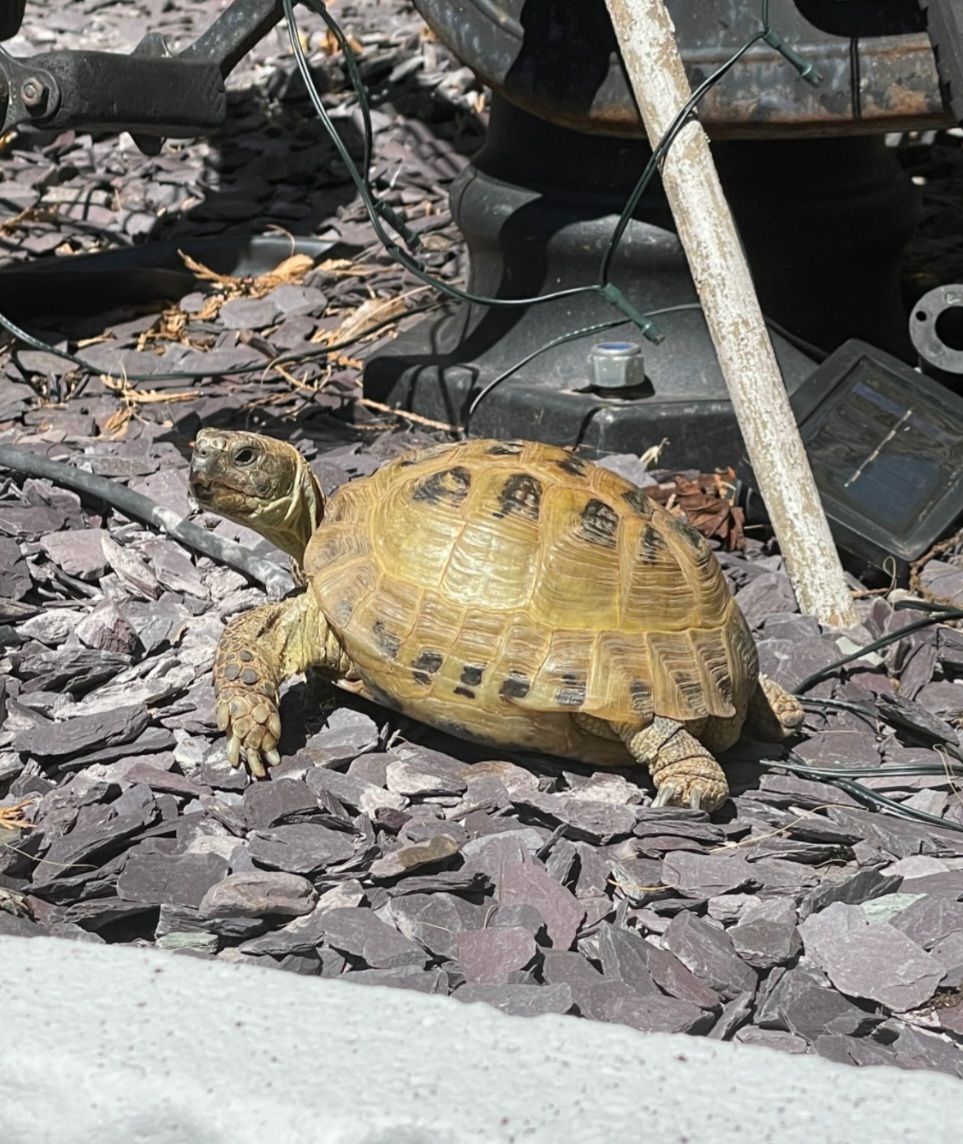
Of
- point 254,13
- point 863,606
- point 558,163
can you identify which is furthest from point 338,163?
point 863,606

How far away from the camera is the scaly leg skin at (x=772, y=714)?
3.27 metres

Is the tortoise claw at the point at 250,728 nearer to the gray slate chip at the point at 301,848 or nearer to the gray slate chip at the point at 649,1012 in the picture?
the gray slate chip at the point at 301,848

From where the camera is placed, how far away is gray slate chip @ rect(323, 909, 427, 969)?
7.98 feet

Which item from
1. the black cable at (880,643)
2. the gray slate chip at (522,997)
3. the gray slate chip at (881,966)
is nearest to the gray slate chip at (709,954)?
the gray slate chip at (881,966)

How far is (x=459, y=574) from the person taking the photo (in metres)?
3.01

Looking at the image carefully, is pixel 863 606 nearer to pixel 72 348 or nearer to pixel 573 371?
pixel 573 371

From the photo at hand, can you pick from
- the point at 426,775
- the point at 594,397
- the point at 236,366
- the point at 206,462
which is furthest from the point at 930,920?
the point at 236,366

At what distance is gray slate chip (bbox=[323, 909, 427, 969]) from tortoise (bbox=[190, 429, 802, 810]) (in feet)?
1.85

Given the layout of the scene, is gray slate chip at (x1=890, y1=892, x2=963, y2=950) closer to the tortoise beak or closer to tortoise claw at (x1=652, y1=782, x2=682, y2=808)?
tortoise claw at (x1=652, y1=782, x2=682, y2=808)

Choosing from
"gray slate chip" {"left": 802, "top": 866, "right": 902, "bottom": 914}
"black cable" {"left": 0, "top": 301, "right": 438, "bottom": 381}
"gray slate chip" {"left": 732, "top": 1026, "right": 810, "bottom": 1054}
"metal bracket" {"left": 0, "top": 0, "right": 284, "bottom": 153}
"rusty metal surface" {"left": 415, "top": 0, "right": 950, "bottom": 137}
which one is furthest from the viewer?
"black cable" {"left": 0, "top": 301, "right": 438, "bottom": 381}

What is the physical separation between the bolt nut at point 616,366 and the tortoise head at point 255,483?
1496 mm

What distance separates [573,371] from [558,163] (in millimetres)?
698

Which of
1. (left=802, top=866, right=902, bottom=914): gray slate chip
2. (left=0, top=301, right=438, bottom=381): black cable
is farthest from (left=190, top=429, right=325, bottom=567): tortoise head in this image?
(left=0, top=301, right=438, bottom=381): black cable

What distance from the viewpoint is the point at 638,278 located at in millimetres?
4863
